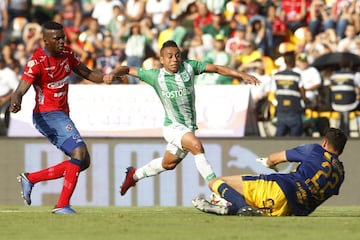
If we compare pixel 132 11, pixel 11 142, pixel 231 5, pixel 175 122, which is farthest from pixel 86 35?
pixel 175 122

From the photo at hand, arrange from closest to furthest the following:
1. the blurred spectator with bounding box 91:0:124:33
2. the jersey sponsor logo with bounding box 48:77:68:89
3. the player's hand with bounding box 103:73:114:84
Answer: the player's hand with bounding box 103:73:114:84 < the jersey sponsor logo with bounding box 48:77:68:89 < the blurred spectator with bounding box 91:0:124:33

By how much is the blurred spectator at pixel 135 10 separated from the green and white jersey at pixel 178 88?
10.8 metres

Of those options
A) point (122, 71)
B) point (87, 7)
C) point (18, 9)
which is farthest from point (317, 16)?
point (122, 71)

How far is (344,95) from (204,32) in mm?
4669

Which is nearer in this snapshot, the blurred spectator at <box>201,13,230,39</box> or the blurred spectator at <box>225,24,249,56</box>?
the blurred spectator at <box>225,24,249,56</box>

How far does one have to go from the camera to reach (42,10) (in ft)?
92.5

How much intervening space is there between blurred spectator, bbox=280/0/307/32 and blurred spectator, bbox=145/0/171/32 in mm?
2424

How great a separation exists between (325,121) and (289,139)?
1563 mm

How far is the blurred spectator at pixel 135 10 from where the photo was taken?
1063 inches

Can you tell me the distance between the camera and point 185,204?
20.9 m

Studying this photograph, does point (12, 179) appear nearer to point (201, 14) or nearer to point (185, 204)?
point (185, 204)

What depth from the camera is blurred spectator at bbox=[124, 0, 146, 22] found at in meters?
27.0

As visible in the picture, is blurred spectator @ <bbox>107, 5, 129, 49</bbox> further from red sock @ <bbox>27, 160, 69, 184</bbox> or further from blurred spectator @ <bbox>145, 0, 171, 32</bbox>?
red sock @ <bbox>27, 160, 69, 184</bbox>

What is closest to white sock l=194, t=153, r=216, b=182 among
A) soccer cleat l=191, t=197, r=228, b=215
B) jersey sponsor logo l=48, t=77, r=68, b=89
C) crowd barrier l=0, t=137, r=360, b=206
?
soccer cleat l=191, t=197, r=228, b=215
